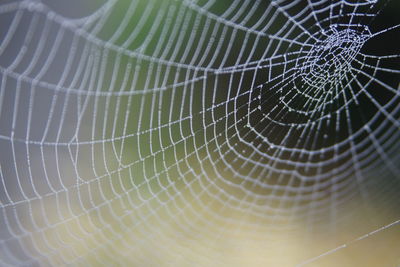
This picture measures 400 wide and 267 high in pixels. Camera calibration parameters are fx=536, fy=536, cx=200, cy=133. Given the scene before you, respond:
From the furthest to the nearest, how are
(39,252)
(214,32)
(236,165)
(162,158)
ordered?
(236,165), (162,158), (39,252), (214,32)

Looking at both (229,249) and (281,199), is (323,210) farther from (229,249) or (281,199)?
(229,249)

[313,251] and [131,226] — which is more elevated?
[313,251]

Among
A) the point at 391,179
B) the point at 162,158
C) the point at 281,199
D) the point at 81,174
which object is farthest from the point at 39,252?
the point at 391,179

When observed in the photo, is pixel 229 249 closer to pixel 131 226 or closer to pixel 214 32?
pixel 131 226

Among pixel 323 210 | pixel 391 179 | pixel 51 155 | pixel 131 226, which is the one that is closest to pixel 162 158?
pixel 131 226

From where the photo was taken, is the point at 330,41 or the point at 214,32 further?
the point at 214,32

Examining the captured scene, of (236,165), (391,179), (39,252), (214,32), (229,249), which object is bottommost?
(39,252)

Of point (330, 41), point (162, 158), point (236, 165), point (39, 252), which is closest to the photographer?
point (330, 41)
